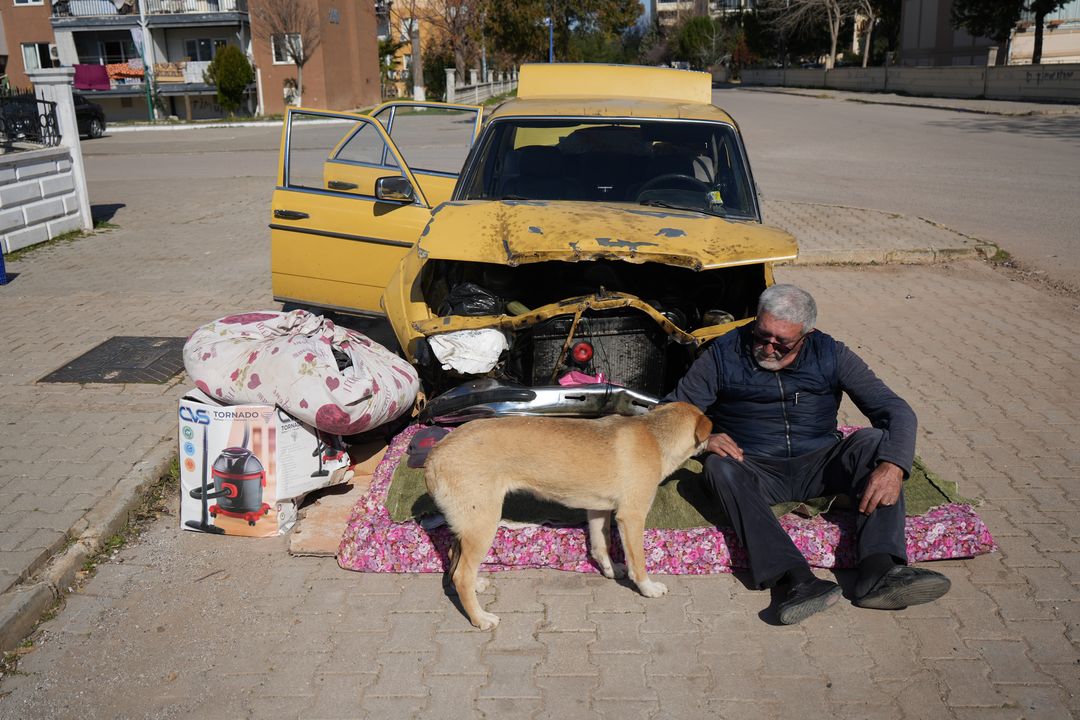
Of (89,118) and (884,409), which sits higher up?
(89,118)

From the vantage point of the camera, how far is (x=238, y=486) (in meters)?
4.38

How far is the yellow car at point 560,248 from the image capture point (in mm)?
4496

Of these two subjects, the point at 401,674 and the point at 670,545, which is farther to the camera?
the point at 670,545

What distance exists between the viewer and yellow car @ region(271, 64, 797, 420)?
A: 4.50 metres

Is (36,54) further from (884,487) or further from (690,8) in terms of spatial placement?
(690,8)

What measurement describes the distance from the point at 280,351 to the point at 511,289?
4.81ft

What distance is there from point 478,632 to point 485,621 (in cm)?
5

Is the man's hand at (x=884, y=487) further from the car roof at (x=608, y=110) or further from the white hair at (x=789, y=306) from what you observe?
the car roof at (x=608, y=110)

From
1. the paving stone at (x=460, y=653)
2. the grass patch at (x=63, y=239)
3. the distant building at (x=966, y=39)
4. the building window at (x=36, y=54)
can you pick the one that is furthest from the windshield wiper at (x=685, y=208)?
the distant building at (x=966, y=39)

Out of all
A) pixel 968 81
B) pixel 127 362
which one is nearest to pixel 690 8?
pixel 968 81

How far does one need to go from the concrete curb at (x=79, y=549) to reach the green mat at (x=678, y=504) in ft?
4.74

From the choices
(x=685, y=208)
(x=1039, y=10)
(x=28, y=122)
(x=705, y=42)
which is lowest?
(x=685, y=208)

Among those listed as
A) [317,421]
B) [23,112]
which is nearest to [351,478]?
[317,421]

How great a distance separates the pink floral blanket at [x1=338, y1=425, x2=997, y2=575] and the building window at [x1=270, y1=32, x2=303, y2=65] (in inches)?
1685
